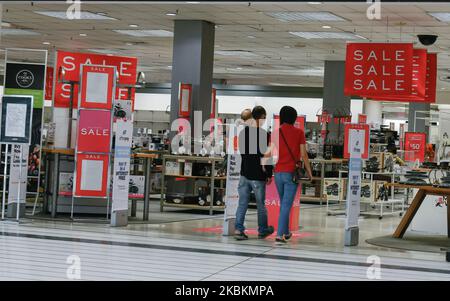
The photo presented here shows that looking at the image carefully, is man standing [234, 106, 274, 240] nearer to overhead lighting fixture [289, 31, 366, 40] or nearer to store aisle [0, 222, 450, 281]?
store aisle [0, 222, 450, 281]

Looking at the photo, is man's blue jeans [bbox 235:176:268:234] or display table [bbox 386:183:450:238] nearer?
man's blue jeans [bbox 235:176:268:234]

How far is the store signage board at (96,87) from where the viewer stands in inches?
403

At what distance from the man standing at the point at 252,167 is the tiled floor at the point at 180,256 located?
0.39m

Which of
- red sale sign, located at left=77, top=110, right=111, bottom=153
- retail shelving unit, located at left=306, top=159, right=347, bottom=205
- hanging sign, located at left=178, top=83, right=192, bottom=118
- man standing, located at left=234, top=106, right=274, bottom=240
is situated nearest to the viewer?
man standing, located at left=234, top=106, right=274, bottom=240

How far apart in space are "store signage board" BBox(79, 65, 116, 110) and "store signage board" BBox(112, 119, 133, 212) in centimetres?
60

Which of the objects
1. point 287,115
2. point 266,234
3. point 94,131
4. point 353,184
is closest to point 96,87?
point 94,131

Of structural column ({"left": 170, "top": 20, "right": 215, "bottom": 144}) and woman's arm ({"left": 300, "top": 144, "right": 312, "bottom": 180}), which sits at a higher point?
structural column ({"left": 170, "top": 20, "right": 215, "bottom": 144})

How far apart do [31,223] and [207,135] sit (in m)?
5.76

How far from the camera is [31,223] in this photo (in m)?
9.79

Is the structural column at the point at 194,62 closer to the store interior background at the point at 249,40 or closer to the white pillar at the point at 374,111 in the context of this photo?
the store interior background at the point at 249,40

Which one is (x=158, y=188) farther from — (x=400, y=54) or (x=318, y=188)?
(x=400, y=54)

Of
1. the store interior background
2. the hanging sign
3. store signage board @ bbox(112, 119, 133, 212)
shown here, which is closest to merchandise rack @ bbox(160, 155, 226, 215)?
the store interior background

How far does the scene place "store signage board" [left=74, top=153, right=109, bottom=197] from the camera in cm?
1022
